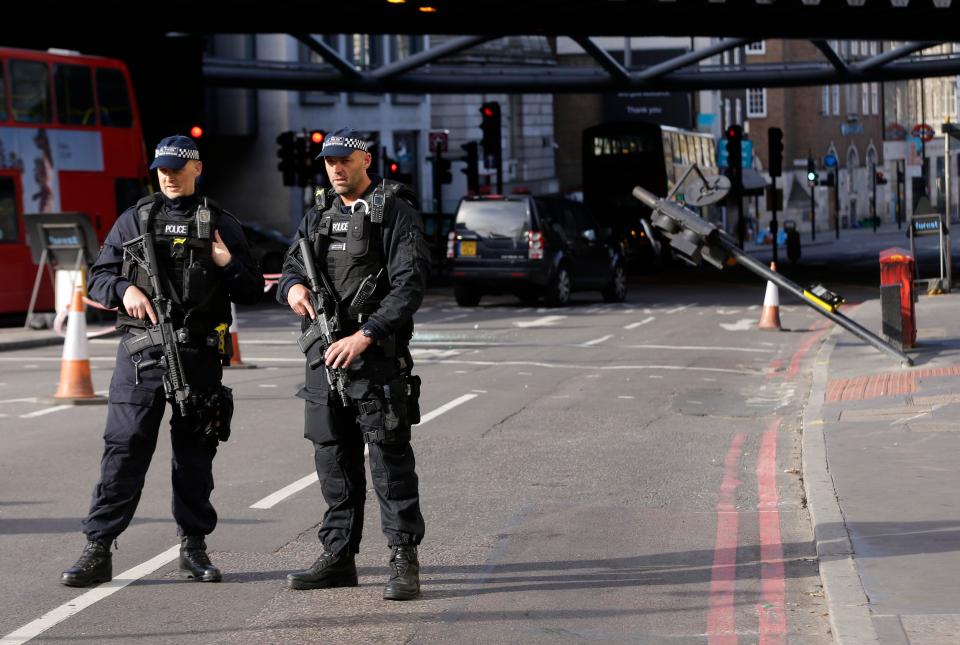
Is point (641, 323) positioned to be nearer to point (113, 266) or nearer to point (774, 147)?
point (113, 266)

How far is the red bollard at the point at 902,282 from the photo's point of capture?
15695 millimetres

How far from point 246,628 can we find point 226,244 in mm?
1737

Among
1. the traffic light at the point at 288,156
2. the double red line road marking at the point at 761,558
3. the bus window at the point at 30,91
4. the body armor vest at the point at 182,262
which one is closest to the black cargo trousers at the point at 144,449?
the body armor vest at the point at 182,262

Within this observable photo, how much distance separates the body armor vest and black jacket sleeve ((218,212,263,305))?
9 cm

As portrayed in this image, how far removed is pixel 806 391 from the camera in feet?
47.6

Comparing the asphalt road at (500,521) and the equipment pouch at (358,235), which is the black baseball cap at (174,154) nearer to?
the equipment pouch at (358,235)

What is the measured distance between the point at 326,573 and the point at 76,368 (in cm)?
752

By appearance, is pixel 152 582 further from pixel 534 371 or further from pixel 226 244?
pixel 534 371

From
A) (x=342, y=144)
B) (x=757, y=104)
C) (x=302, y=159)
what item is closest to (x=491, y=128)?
(x=302, y=159)

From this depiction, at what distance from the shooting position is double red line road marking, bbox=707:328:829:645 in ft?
19.9

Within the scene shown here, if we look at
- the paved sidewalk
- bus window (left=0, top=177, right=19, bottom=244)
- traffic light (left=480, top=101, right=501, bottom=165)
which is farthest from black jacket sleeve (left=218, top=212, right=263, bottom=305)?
traffic light (left=480, top=101, right=501, bottom=165)

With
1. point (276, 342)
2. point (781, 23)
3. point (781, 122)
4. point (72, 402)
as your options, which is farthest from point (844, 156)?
point (72, 402)

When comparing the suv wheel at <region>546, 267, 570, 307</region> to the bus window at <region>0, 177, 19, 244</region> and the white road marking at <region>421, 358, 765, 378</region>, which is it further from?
the white road marking at <region>421, 358, 765, 378</region>

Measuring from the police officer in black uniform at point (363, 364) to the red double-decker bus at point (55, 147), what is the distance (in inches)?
746
